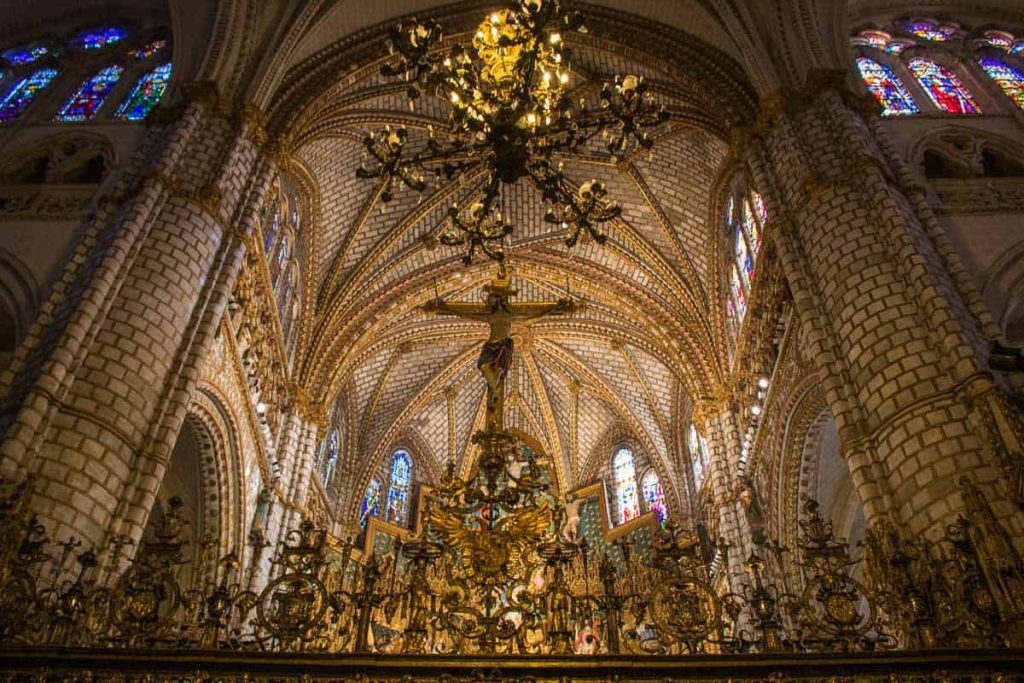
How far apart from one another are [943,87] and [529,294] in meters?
11.0

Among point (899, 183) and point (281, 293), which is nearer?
point (899, 183)

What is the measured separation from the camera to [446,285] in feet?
67.9

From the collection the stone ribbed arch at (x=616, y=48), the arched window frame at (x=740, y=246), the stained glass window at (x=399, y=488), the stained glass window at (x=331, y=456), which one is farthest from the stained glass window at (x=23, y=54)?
the arched window frame at (x=740, y=246)

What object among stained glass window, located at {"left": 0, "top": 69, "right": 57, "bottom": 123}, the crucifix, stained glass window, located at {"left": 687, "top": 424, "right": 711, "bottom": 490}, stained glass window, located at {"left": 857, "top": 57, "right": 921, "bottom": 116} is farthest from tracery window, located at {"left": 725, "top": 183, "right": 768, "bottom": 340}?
stained glass window, located at {"left": 0, "top": 69, "right": 57, "bottom": 123}

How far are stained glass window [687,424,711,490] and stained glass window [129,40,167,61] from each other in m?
13.9

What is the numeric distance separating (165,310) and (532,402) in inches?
634

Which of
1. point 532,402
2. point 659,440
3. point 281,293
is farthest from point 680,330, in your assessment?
point 281,293

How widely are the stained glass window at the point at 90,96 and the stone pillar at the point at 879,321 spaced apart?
1172 cm

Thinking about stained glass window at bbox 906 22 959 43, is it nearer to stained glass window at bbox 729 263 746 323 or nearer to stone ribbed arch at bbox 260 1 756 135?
stone ribbed arch at bbox 260 1 756 135

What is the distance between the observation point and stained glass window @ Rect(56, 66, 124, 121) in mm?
14562

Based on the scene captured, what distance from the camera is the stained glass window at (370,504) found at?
72.5 feet

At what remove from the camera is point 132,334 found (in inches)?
384

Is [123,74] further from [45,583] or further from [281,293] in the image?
[45,583]

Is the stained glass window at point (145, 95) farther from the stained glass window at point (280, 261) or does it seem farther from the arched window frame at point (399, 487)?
the arched window frame at point (399, 487)
